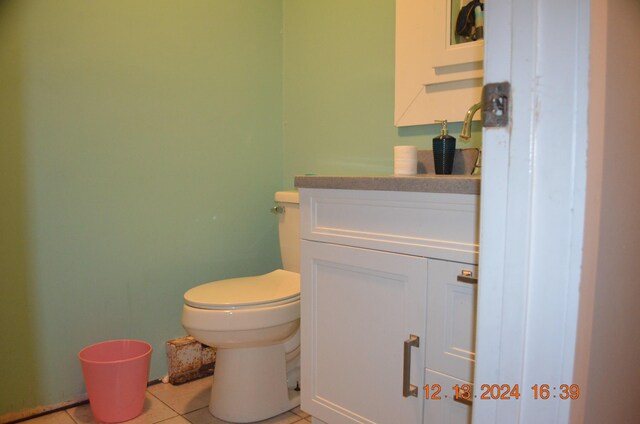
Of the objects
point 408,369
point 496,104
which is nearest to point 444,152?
point 408,369

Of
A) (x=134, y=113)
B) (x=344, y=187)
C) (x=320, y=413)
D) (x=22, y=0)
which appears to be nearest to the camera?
(x=344, y=187)

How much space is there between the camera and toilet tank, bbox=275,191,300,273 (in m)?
1.87

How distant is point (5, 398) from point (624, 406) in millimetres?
1756

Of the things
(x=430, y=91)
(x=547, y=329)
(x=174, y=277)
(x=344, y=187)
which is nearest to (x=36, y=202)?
(x=174, y=277)

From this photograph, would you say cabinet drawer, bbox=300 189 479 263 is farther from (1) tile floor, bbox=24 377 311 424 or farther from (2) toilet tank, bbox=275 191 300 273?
(1) tile floor, bbox=24 377 311 424

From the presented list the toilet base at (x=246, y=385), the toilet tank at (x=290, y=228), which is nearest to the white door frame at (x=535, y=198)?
the toilet base at (x=246, y=385)

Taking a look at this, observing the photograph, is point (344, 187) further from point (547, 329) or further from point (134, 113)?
point (134, 113)

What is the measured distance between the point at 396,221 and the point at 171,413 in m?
1.12

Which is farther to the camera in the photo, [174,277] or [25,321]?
[174,277]

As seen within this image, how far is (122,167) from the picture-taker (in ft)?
5.64

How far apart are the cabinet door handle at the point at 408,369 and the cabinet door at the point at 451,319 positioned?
0.04 meters

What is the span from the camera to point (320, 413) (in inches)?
51.4
